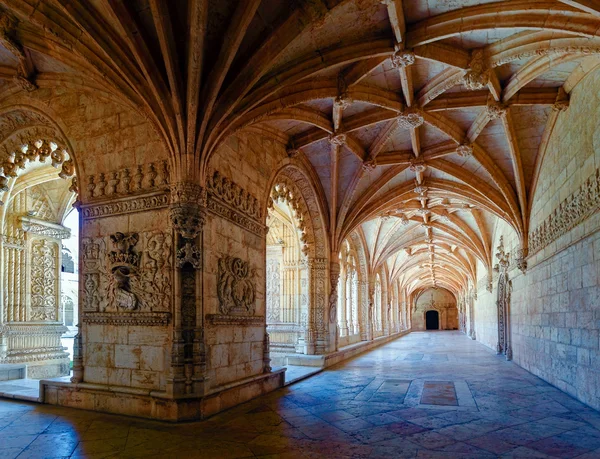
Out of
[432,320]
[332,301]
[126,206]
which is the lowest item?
[432,320]

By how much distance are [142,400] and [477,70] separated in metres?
6.31

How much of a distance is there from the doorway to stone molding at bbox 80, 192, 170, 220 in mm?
46053

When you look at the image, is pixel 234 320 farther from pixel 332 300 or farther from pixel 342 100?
pixel 332 300

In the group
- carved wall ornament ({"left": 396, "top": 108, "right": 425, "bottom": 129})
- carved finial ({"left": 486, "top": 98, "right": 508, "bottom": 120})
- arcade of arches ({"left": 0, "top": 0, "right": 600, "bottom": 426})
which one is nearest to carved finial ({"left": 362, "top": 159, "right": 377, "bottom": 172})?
arcade of arches ({"left": 0, "top": 0, "right": 600, "bottom": 426})

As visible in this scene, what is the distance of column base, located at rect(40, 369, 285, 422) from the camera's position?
5.81m

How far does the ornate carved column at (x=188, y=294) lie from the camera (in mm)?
5914

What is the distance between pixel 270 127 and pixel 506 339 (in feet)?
34.1

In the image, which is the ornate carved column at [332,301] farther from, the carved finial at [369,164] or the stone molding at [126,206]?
the stone molding at [126,206]

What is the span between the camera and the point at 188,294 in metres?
6.11

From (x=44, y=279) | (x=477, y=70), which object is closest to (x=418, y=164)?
(x=477, y=70)

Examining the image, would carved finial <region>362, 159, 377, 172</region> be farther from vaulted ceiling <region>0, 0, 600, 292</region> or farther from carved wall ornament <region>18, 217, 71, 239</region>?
carved wall ornament <region>18, 217, 71, 239</region>

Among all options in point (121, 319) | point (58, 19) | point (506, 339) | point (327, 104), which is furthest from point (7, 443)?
point (506, 339)

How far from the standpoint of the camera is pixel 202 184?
20.5 feet

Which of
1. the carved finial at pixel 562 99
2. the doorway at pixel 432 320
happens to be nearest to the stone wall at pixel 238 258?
the carved finial at pixel 562 99
